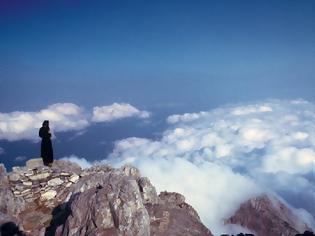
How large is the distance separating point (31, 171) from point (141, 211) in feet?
47.9

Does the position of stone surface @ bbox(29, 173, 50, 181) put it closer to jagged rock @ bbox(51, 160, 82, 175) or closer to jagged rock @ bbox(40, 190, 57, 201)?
jagged rock @ bbox(51, 160, 82, 175)

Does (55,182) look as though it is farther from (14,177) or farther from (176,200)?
(176,200)

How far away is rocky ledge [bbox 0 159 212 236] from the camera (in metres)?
25.0

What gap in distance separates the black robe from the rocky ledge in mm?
1020

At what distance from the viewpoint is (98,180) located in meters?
29.5

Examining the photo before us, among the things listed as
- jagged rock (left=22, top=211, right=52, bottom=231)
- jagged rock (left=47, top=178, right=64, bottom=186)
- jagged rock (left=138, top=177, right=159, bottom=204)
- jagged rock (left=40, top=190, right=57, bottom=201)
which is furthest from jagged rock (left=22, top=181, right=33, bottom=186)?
jagged rock (left=138, top=177, right=159, bottom=204)

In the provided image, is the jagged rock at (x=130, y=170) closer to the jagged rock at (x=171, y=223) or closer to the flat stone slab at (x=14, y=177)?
the jagged rock at (x=171, y=223)

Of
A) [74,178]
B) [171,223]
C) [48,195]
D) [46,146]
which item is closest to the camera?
[171,223]

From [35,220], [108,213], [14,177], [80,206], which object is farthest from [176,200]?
[80,206]

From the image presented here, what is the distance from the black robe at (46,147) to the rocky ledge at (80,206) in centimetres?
102

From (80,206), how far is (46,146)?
48.9 ft

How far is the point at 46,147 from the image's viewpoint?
1529 inches

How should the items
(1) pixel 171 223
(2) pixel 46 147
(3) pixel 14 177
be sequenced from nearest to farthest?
(1) pixel 171 223
(3) pixel 14 177
(2) pixel 46 147

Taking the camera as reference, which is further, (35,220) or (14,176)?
(14,176)
